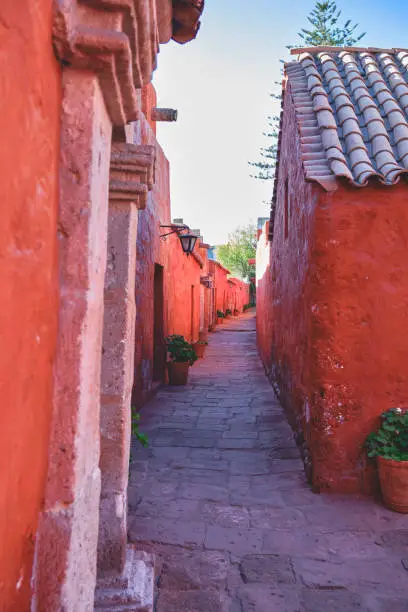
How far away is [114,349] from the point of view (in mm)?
2490

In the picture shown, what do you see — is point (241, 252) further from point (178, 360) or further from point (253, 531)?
point (253, 531)

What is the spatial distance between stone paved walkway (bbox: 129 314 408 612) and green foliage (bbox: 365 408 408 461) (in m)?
0.45

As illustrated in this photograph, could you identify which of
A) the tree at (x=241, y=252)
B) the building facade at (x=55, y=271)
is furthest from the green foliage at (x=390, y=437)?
the tree at (x=241, y=252)

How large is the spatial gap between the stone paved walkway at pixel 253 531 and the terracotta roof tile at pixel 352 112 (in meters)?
2.78

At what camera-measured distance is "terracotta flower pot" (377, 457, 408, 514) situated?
361cm

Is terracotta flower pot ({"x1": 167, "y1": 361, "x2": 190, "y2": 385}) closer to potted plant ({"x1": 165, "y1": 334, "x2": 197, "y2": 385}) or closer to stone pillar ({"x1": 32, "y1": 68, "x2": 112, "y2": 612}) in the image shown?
potted plant ({"x1": 165, "y1": 334, "x2": 197, "y2": 385})

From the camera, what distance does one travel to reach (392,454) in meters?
3.82

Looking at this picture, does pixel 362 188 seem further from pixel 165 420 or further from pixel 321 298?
pixel 165 420

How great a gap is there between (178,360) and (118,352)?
6.76 meters

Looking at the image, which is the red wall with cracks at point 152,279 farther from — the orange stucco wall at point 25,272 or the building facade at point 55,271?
the orange stucco wall at point 25,272

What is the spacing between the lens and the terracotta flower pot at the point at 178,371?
9117 mm

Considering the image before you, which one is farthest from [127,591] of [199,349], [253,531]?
[199,349]

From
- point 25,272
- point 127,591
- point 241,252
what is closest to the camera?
point 25,272

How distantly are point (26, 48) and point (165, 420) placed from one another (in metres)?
5.77
